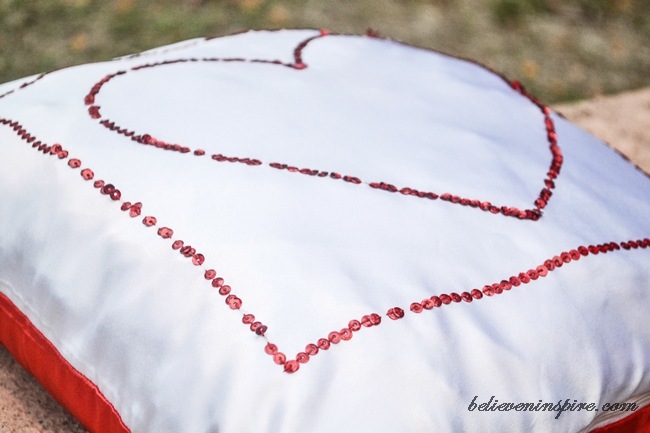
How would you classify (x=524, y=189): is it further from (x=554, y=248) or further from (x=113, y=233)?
(x=113, y=233)

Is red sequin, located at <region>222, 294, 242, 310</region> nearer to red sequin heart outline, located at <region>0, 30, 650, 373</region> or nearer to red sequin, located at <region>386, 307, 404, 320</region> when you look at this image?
red sequin heart outline, located at <region>0, 30, 650, 373</region>

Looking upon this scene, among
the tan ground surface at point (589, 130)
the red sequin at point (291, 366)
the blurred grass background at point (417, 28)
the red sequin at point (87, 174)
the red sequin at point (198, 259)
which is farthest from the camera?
the blurred grass background at point (417, 28)

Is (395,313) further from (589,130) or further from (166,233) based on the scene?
(589,130)

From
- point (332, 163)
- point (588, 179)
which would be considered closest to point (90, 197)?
point (332, 163)

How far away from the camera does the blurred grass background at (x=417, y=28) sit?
340 cm

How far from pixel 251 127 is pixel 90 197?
0.35m

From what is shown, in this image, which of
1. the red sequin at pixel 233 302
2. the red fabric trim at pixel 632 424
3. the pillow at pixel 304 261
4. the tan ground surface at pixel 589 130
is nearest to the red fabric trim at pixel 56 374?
the pillow at pixel 304 261

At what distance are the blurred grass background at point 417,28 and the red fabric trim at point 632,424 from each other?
250 centimetres

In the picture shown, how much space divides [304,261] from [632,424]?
80 cm

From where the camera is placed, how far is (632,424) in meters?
1.35

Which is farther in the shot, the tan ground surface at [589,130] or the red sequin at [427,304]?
the tan ground surface at [589,130]

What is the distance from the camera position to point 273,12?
3826 mm

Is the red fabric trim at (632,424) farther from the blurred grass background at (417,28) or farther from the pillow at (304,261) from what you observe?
the blurred grass background at (417,28)

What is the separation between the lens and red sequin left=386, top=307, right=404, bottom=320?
1078 millimetres
